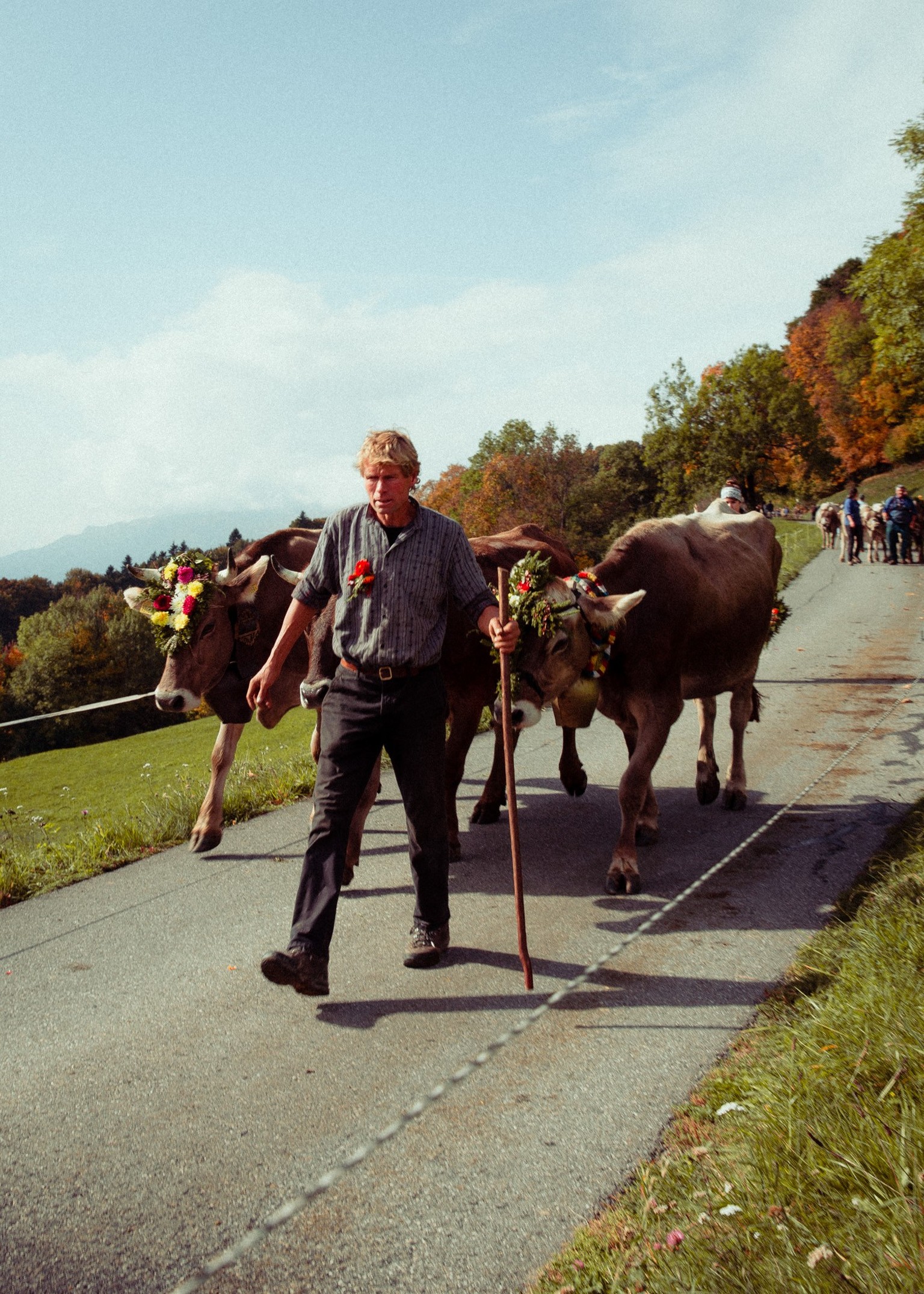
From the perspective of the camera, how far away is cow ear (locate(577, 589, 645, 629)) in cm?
595

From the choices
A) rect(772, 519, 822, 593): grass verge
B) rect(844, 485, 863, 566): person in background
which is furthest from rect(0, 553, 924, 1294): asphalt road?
rect(844, 485, 863, 566): person in background

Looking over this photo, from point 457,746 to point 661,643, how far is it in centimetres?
151

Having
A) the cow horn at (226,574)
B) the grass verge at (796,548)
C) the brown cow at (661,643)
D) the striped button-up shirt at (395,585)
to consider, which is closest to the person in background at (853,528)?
the grass verge at (796,548)

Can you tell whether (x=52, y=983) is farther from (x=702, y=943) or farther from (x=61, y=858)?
(x=702, y=943)

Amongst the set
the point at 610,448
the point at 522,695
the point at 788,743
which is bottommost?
the point at 788,743

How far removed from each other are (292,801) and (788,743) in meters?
4.61

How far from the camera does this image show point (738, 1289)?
7.76 feet

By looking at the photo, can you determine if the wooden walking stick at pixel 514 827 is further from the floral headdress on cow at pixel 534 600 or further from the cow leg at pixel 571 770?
the cow leg at pixel 571 770

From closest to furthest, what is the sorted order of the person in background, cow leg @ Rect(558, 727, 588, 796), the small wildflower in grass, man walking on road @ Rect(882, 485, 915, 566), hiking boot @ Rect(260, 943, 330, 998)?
the small wildflower in grass
hiking boot @ Rect(260, 943, 330, 998)
cow leg @ Rect(558, 727, 588, 796)
man walking on road @ Rect(882, 485, 915, 566)
the person in background

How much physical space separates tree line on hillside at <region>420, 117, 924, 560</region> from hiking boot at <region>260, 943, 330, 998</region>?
37.8m

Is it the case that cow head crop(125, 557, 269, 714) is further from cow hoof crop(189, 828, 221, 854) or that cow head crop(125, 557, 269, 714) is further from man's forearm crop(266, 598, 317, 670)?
man's forearm crop(266, 598, 317, 670)

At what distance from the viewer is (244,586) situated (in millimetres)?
6977

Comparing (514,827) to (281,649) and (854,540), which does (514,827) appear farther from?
(854,540)

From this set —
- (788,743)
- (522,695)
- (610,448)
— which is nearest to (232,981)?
(522,695)
